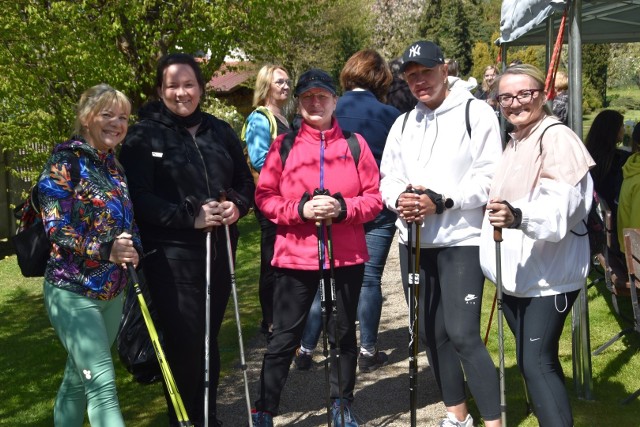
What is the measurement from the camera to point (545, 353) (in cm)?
380

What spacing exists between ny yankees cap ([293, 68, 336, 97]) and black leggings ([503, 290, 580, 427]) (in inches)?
62.1

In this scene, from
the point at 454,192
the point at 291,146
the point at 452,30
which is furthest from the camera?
the point at 452,30

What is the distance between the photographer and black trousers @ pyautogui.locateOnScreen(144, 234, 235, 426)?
4305mm

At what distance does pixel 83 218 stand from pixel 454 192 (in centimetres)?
187

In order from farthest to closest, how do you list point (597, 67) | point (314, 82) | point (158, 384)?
point (597, 67), point (158, 384), point (314, 82)

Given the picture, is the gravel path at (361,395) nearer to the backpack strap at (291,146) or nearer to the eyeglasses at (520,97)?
the backpack strap at (291,146)

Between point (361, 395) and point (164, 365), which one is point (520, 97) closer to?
point (164, 365)

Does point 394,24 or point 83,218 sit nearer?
point 83,218

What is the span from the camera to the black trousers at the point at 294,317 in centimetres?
454

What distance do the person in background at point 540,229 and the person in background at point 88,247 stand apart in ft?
5.90

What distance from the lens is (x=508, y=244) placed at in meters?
3.93

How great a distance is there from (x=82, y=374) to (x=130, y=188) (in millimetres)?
998

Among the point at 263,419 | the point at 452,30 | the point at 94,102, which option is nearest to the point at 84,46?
the point at 94,102

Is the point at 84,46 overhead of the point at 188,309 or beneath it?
overhead
